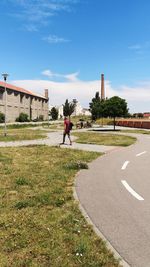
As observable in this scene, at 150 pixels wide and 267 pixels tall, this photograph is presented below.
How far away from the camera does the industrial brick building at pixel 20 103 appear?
267ft

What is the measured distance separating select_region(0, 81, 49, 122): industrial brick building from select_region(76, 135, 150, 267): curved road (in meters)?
67.8

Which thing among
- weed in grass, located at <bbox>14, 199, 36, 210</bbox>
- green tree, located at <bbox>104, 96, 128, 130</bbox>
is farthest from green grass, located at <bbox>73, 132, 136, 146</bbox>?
green tree, located at <bbox>104, 96, 128, 130</bbox>

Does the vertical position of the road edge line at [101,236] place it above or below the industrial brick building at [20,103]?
below

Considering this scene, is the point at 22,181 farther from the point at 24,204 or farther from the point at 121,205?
the point at 121,205

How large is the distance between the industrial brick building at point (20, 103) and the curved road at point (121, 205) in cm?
6785

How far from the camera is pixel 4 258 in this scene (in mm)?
4371

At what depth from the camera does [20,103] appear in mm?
94188

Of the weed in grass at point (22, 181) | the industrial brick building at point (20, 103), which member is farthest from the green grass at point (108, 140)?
the industrial brick building at point (20, 103)

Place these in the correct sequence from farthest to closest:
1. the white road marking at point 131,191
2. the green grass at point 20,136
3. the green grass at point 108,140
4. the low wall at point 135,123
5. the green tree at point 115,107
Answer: the low wall at point 135,123 → the green tree at point 115,107 → the green grass at point 20,136 → the green grass at point 108,140 → the white road marking at point 131,191

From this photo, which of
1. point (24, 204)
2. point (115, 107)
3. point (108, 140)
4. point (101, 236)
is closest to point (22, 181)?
point (24, 204)

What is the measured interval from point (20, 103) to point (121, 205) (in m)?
89.1

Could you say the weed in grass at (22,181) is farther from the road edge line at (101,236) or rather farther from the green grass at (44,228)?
the road edge line at (101,236)

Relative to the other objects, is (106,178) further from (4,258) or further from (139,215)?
(4,258)

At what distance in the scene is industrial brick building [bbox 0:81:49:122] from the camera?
81.2m
